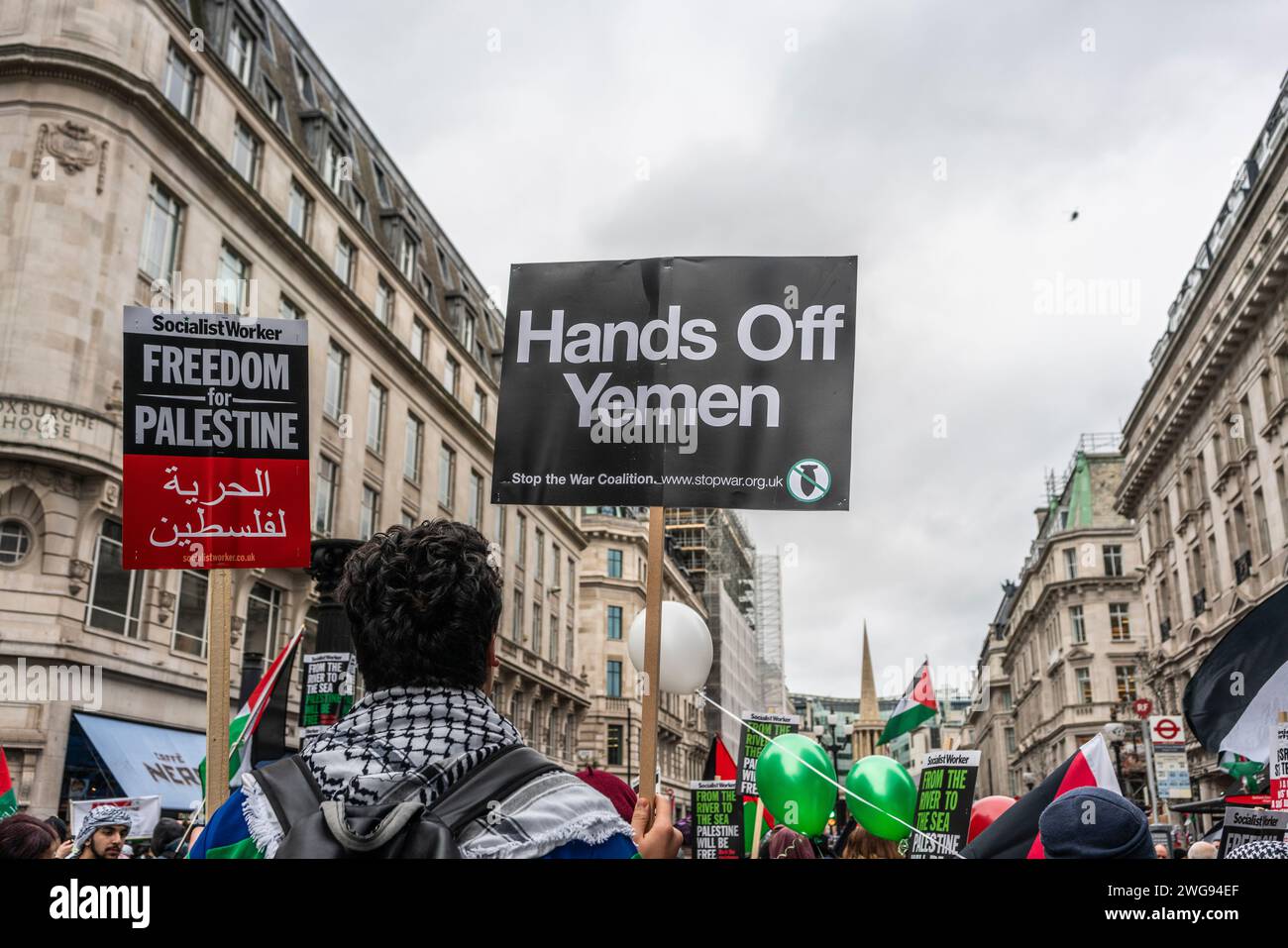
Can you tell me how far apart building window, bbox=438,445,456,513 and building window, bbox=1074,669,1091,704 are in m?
45.1

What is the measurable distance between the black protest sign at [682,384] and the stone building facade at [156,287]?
41.7 ft

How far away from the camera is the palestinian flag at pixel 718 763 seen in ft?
35.8

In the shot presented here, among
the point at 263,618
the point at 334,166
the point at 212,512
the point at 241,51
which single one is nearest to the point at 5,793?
the point at 212,512

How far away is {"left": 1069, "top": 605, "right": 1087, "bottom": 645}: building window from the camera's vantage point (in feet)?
229

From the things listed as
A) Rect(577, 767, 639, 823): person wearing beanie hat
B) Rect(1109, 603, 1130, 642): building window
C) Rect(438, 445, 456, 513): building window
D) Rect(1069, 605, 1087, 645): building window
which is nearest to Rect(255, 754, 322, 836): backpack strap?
Rect(577, 767, 639, 823): person wearing beanie hat

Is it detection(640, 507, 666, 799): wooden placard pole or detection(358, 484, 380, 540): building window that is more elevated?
detection(358, 484, 380, 540): building window

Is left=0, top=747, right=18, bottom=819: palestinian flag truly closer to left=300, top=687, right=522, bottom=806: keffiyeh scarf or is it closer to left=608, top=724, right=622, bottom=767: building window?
left=300, top=687, right=522, bottom=806: keffiyeh scarf

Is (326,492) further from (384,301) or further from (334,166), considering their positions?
(334,166)

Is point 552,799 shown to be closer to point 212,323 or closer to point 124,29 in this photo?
point 212,323

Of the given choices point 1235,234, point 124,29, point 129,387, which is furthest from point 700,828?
point 1235,234

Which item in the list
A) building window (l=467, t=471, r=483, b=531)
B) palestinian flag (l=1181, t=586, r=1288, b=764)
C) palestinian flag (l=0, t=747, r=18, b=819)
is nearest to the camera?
palestinian flag (l=1181, t=586, r=1288, b=764)

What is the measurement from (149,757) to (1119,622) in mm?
61938

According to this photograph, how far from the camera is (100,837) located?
333 inches

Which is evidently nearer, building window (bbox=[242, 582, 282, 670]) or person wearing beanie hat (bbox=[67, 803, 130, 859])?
person wearing beanie hat (bbox=[67, 803, 130, 859])
